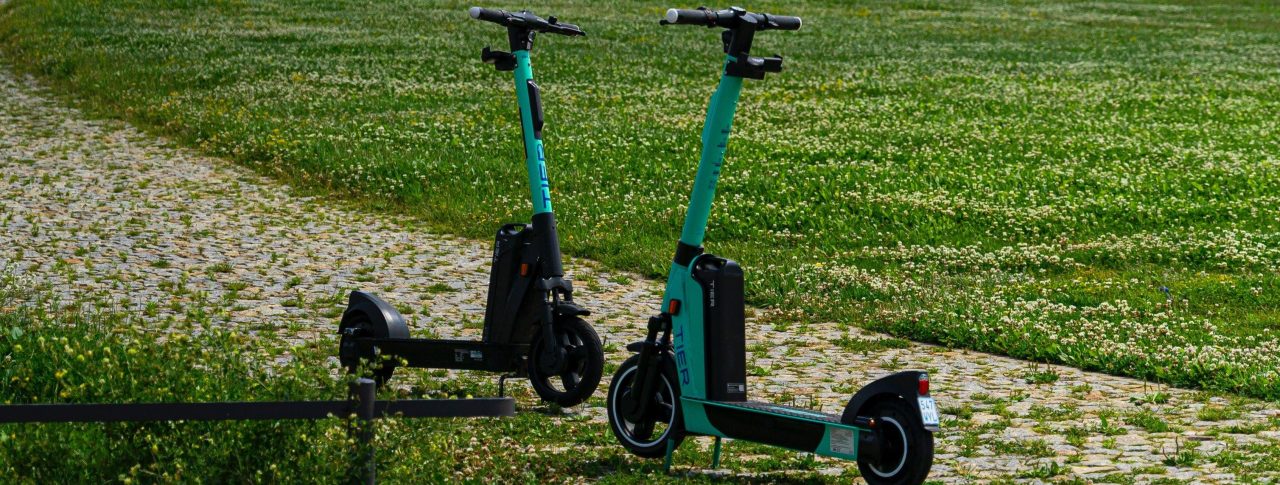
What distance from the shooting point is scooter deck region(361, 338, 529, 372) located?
846 centimetres

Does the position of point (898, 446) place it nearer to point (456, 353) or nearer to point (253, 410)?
point (253, 410)

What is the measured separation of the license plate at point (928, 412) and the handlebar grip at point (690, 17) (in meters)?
1.81

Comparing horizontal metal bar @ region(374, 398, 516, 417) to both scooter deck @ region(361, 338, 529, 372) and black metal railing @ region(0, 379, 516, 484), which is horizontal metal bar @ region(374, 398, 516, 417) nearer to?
black metal railing @ region(0, 379, 516, 484)

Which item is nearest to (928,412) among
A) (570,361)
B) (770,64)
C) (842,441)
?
(842,441)

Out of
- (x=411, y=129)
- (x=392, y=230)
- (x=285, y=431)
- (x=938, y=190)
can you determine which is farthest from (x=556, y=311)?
(x=411, y=129)

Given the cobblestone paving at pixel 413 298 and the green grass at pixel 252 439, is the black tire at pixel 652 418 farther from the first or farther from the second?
the cobblestone paving at pixel 413 298

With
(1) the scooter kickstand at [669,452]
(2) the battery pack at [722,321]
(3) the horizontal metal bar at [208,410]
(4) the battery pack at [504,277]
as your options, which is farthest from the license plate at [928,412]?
(4) the battery pack at [504,277]

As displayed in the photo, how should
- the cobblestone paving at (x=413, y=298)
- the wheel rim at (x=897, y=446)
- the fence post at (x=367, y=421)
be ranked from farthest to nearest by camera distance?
1. the cobblestone paving at (x=413, y=298)
2. the wheel rim at (x=897, y=446)
3. the fence post at (x=367, y=421)

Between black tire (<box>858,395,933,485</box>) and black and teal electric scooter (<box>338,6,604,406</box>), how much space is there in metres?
2.12

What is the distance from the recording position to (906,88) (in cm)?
2981

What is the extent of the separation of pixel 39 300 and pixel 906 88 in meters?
21.7

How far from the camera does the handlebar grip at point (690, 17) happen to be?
250 inches

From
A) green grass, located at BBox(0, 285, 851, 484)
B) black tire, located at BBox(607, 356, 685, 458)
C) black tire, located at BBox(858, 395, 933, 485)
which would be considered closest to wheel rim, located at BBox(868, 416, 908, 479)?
black tire, located at BBox(858, 395, 933, 485)

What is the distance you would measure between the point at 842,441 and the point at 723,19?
187 cm
